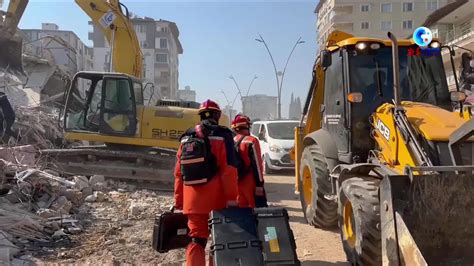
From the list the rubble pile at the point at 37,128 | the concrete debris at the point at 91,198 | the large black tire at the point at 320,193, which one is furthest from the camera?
the rubble pile at the point at 37,128

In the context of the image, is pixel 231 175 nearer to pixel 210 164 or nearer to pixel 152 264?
pixel 210 164

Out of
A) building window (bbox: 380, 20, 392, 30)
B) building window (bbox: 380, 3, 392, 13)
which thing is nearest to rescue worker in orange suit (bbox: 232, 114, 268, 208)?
building window (bbox: 380, 20, 392, 30)

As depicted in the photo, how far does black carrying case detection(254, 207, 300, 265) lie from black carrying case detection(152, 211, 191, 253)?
93cm

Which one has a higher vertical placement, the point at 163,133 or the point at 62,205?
the point at 163,133

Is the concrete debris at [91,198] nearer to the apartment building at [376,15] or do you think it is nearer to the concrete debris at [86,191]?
the concrete debris at [86,191]

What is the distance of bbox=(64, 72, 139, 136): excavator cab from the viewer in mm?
10875

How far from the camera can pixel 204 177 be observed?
14.1 ft

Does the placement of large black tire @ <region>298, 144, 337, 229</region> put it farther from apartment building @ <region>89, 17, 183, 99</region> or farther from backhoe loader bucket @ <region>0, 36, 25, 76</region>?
apartment building @ <region>89, 17, 183, 99</region>

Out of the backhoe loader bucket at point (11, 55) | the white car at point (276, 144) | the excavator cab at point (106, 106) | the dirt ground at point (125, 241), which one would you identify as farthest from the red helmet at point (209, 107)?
the backhoe loader bucket at point (11, 55)

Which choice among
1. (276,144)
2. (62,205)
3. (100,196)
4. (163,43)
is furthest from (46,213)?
(163,43)

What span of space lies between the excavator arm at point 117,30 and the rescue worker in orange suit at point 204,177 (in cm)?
855

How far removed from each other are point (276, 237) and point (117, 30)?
960 centimetres

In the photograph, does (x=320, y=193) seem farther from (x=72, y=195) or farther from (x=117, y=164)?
(x=117, y=164)

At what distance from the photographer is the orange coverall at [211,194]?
4352mm
